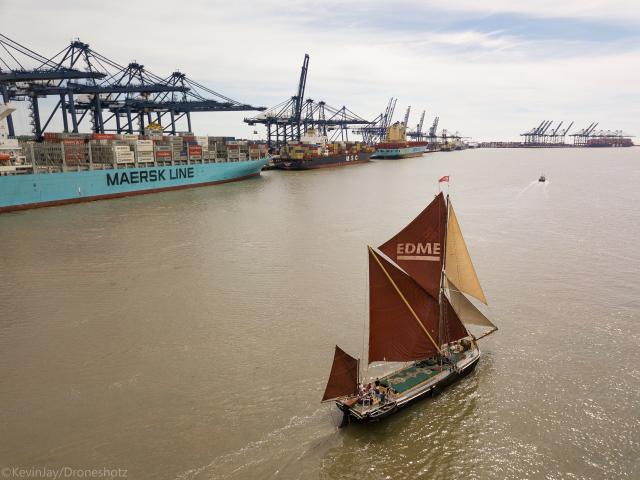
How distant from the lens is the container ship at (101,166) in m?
42.8

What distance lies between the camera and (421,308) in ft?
42.0

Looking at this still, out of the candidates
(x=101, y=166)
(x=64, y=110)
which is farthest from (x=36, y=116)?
(x=101, y=166)

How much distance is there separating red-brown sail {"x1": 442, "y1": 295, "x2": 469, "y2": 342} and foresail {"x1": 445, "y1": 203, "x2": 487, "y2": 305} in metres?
0.74

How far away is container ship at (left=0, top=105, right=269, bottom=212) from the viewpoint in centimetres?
4275

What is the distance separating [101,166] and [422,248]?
50.1 m

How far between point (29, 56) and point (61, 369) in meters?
59.8

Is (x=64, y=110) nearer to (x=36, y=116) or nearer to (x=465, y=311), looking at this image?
(x=36, y=116)

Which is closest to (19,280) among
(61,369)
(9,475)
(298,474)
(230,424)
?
(61,369)

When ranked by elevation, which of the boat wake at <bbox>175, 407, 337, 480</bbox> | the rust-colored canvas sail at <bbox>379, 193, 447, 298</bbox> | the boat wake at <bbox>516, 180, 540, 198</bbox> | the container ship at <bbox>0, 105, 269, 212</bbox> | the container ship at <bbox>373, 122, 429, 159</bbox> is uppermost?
the container ship at <bbox>373, 122, 429, 159</bbox>

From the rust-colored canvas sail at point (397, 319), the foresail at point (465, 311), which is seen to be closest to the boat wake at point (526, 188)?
the foresail at point (465, 311)

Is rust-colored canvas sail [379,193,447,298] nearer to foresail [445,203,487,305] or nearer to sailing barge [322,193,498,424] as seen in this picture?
sailing barge [322,193,498,424]

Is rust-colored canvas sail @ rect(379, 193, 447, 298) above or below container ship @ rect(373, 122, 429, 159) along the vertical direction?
below

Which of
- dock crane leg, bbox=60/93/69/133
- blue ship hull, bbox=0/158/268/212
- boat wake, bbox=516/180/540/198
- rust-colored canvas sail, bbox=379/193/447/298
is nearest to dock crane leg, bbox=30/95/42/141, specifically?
dock crane leg, bbox=60/93/69/133

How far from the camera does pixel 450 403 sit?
463 inches
